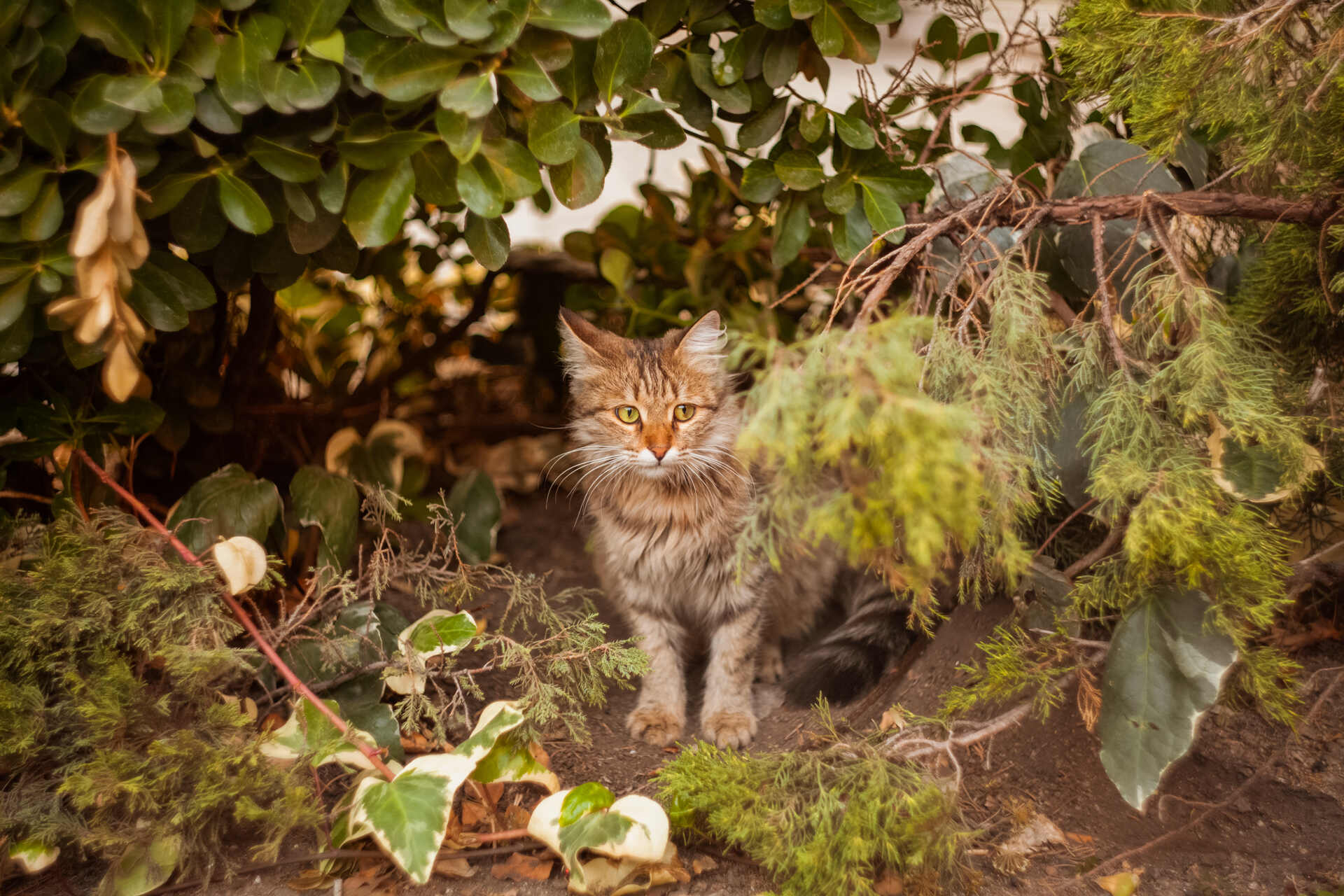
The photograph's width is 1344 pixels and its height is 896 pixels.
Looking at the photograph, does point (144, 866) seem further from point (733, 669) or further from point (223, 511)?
point (733, 669)

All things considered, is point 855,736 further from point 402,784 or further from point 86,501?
point 86,501

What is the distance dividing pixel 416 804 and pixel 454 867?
0.24 meters

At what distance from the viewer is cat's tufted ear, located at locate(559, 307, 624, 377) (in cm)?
237

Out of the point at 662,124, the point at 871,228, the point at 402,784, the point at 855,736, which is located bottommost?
the point at 855,736

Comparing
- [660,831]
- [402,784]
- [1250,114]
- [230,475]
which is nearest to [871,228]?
[1250,114]

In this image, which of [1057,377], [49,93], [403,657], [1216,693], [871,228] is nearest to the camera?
[1216,693]

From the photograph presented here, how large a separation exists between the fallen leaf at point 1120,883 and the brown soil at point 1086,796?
0.06 feet

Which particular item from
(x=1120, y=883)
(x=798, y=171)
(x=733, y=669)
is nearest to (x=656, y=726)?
(x=733, y=669)

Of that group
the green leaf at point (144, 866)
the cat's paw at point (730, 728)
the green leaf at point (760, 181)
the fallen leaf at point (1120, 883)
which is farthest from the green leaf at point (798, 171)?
the green leaf at point (144, 866)

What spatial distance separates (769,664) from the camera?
2.66m

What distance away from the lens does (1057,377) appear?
165 cm

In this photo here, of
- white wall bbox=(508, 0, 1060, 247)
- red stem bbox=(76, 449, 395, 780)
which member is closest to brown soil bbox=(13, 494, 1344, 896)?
red stem bbox=(76, 449, 395, 780)

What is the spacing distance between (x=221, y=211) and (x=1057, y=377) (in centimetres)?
167

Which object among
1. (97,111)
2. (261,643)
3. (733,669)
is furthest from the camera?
(733,669)
